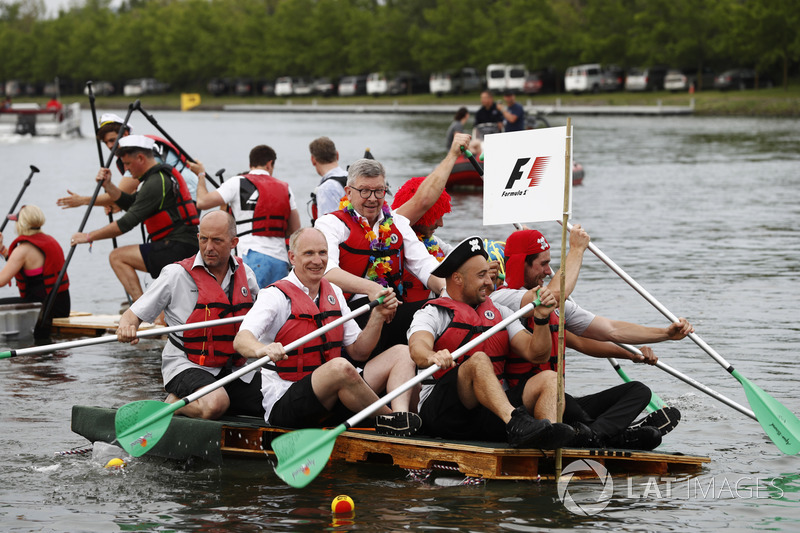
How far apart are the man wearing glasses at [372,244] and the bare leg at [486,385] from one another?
41.7 inches

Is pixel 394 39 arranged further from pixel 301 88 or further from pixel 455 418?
pixel 455 418

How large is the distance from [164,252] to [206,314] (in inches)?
132

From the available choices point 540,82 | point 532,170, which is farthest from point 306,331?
point 540,82

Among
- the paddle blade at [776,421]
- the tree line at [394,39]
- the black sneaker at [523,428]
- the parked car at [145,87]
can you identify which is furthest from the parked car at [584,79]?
the black sneaker at [523,428]

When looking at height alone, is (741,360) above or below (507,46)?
below

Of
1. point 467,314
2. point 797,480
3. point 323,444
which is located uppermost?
point 467,314

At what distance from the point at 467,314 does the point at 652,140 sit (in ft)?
115

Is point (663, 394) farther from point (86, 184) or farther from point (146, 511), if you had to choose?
point (86, 184)

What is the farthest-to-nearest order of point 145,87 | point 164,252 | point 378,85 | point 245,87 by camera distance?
point 145,87 < point 245,87 < point 378,85 < point 164,252

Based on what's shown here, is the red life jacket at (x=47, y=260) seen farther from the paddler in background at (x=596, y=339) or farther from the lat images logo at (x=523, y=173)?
the lat images logo at (x=523, y=173)

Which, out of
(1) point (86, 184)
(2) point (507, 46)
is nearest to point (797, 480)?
(1) point (86, 184)

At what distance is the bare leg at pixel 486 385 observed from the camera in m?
6.77

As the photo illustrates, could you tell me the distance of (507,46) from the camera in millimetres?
71312

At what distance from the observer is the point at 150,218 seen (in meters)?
10.7
